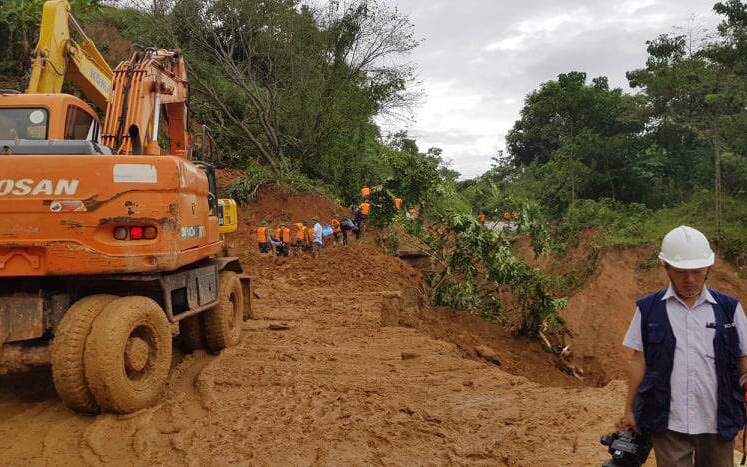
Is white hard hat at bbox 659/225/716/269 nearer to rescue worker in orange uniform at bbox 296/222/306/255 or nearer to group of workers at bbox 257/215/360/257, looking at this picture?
group of workers at bbox 257/215/360/257

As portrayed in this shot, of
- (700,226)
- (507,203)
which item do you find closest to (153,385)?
(507,203)

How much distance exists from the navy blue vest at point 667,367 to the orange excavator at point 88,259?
13.0ft

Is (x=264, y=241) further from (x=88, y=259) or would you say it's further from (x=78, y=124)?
(x=88, y=259)

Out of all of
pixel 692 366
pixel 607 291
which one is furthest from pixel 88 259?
pixel 607 291

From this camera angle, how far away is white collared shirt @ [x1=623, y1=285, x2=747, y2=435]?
2.91 meters

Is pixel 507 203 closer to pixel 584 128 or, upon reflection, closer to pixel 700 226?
pixel 700 226

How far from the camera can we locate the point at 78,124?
6.07 metres

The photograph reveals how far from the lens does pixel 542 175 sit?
26438 millimetres

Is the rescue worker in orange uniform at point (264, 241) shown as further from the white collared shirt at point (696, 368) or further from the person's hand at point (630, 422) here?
the white collared shirt at point (696, 368)

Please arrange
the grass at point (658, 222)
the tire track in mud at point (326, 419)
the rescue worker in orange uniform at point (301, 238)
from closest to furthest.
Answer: the tire track in mud at point (326, 419) < the grass at point (658, 222) < the rescue worker in orange uniform at point (301, 238)

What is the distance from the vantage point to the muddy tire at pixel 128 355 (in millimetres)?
4773

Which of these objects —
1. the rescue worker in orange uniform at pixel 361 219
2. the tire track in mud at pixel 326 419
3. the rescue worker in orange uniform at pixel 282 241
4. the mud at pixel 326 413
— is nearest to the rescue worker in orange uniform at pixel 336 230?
the rescue worker in orange uniform at pixel 361 219

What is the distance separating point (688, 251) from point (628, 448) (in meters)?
1.06

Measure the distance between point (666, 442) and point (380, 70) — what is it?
72.4ft
